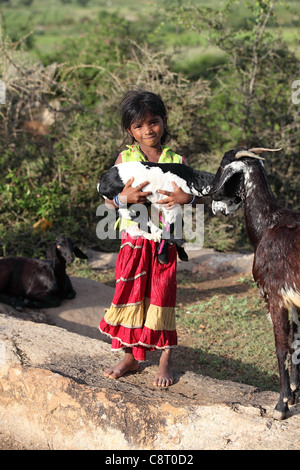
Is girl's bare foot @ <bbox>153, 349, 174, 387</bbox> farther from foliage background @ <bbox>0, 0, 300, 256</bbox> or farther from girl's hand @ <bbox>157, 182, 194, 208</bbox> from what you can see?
foliage background @ <bbox>0, 0, 300, 256</bbox>

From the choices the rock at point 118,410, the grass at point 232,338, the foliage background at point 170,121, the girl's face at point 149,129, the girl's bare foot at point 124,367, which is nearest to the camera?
the rock at point 118,410

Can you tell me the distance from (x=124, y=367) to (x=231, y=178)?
1.40 meters

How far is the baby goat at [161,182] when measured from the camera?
126 inches

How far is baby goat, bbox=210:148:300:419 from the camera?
111 inches

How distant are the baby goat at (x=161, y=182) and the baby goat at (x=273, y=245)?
19cm

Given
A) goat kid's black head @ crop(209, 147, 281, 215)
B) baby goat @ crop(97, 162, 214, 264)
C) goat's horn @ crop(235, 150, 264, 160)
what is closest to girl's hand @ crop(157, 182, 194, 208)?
baby goat @ crop(97, 162, 214, 264)

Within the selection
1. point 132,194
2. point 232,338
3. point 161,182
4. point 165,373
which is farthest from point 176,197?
point 232,338

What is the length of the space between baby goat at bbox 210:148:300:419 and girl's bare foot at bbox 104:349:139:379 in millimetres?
1022

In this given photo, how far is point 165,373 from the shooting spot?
3.43m

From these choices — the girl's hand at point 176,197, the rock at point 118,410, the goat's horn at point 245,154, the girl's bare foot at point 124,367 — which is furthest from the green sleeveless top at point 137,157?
the rock at point 118,410

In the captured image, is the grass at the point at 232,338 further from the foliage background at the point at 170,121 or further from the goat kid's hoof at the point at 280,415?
the foliage background at the point at 170,121

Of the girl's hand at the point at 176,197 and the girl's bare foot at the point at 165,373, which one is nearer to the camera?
the girl's hand at the point at 176,197

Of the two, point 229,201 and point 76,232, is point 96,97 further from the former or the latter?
point 229,201
